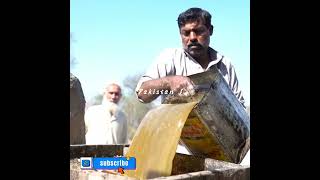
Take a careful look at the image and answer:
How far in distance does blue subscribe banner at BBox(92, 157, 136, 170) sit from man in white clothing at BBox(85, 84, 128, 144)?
0.86m

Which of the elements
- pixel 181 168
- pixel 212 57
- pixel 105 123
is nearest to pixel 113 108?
pixel 105 123

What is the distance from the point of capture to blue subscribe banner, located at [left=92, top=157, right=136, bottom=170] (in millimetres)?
1779

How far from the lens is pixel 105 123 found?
2703mm

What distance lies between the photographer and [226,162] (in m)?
1.79

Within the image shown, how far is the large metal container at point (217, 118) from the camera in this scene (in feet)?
5.84

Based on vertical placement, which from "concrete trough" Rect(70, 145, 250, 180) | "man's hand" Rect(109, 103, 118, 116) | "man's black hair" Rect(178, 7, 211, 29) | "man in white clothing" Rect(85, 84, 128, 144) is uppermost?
"man's black hair" Rect(178, 7, 211, 29)

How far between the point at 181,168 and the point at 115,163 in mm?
343

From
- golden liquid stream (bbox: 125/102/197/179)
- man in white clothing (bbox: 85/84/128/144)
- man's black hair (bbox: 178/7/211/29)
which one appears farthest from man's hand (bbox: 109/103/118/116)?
man's black hair (bbox: 178/7/211/29)

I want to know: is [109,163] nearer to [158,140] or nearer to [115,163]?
[115,163]

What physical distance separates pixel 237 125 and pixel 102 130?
1107 mm

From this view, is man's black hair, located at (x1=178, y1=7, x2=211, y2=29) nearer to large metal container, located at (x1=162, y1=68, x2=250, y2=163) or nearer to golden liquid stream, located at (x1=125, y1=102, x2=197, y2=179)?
large metal container, located at (x1=162, y1=68, x2=250, y2=163)

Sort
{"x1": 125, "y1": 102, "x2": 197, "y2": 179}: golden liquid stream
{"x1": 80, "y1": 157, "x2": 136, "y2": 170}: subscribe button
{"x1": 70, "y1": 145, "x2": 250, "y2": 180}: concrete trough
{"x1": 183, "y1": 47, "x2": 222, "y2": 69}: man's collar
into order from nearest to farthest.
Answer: {"x1": 70, "y1": 145, "x2": 250, "y2": 180}: concrete trough < {"x1": 125, "y1": 102, "x2": 197, "y2": 179}: golden liquid stream < {"x1": 80, "y1": 157, "x2": 136, "y2": 170}: subscribe button < {"x1": 183, "y1": 47, "x2": 222, "y2": 69}: man's collar

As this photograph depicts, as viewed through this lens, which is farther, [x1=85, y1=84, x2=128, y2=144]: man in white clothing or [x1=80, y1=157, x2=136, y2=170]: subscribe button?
[x1=85, y1=84, x2=128, y2=144]: man in white clothing

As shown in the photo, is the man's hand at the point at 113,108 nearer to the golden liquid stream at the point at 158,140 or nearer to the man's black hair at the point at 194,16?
the golden liquid stream at the point at 158,140
